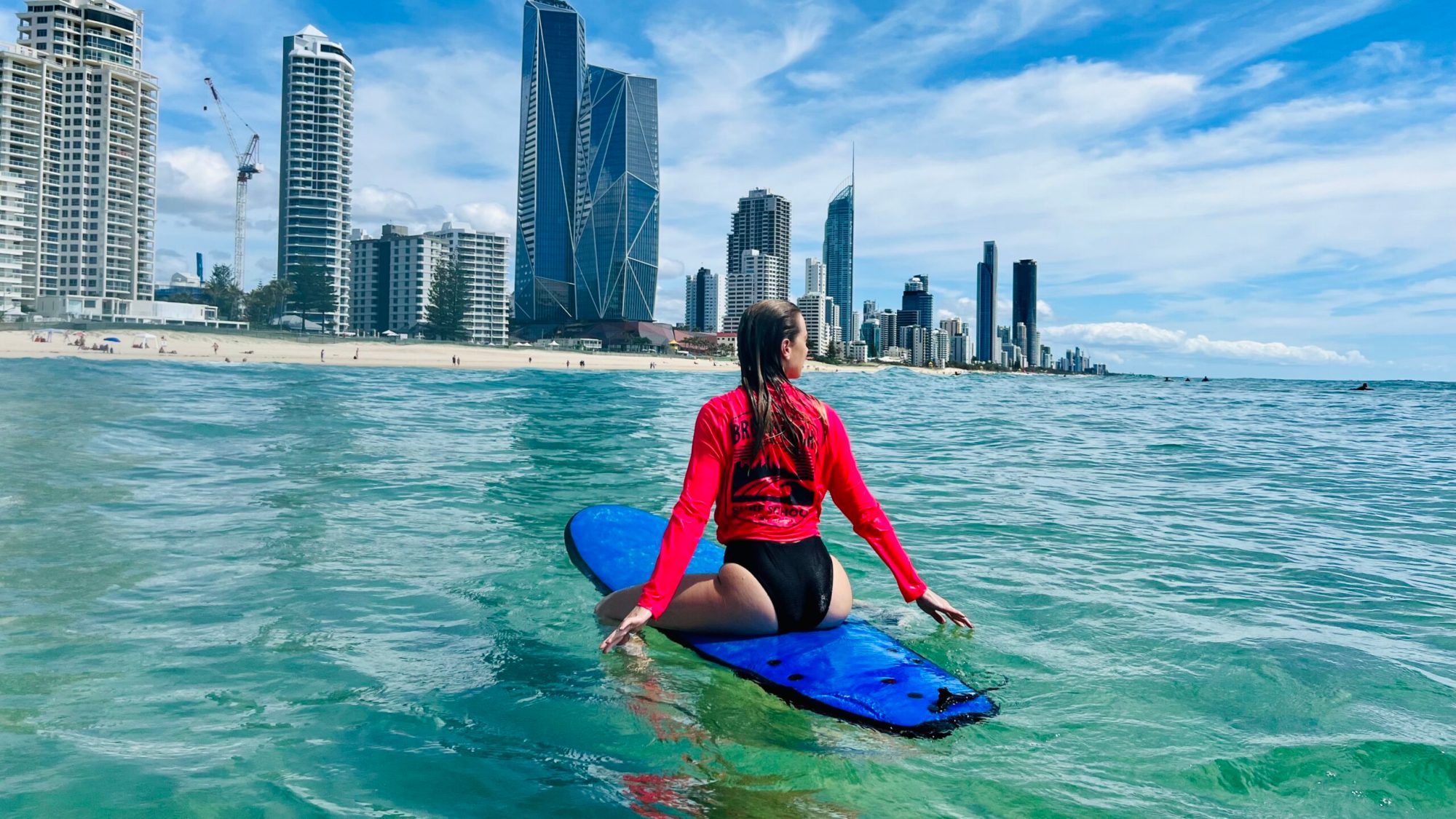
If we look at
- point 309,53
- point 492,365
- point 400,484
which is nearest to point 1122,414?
point 400,484

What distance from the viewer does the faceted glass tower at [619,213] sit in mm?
165750

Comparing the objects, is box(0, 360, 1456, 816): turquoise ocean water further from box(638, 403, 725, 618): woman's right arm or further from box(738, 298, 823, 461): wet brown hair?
box(738, 298, 823, 461): wet brown hair

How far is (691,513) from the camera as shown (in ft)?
11.9

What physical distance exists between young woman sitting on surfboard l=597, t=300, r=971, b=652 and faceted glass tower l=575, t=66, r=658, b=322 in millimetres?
164097

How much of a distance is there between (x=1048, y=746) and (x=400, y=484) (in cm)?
882

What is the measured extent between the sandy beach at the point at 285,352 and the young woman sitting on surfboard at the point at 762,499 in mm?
59074

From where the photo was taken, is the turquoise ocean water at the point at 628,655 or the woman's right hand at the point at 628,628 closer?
the turquoise ocean water at the point at 628,655

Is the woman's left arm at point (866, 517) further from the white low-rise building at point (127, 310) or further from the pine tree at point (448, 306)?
the pine tree at point (448, 306)

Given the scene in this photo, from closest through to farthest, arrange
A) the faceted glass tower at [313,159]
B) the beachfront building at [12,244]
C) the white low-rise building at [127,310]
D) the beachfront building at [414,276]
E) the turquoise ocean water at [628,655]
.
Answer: the turquoise ocean water at [628,655] → the beachfront building at [12,244] → the white low-rise building at [127,310] → the faceted glass tower at [313,159] → the beachfront building at [414,276]

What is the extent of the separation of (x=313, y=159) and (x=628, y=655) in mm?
156980

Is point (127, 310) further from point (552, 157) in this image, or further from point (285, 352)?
point (552, 157)

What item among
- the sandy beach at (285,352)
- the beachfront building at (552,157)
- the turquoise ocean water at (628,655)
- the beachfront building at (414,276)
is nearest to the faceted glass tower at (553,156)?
the beachfront building at (552,157)

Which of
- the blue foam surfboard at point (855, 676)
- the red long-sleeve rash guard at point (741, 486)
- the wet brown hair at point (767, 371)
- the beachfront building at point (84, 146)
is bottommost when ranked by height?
the blue foam surfboard at point (855, 676)

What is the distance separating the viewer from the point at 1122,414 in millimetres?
29828
